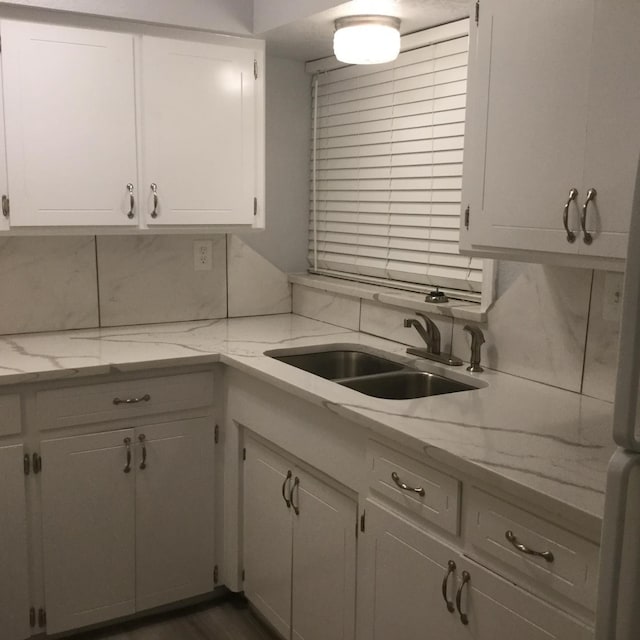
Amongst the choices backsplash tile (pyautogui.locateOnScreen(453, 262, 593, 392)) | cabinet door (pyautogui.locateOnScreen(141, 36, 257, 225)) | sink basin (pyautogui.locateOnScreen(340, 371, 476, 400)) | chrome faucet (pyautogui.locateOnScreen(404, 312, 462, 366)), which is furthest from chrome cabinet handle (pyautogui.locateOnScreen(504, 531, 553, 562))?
cabinet door (pyautogui.locateOnScreen(141, 36, 257, 225))

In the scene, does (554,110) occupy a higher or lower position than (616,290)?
higher

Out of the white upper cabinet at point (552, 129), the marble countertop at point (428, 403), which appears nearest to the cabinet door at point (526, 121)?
the white upper cabinet at point (552, 129)

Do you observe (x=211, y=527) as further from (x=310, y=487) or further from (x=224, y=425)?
(x=310, y=487)

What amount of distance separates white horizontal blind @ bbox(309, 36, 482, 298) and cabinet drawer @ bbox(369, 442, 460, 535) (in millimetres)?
927

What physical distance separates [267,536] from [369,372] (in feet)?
2.30

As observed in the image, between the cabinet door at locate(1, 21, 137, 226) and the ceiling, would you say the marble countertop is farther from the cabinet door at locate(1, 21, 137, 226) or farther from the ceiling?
the ceiling

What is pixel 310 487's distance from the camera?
2.21m

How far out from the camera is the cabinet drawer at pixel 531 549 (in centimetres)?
135

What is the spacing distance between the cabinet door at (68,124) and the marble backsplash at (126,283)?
35 centimetres

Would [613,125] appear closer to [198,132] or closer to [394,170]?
[394,170]

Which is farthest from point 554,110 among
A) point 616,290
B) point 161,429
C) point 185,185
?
point 161,429

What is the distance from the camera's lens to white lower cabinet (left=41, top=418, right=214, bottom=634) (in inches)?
96.0

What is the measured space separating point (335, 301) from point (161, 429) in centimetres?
95

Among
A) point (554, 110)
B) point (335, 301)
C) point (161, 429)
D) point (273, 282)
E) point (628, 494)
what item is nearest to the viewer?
point (628, 494)
